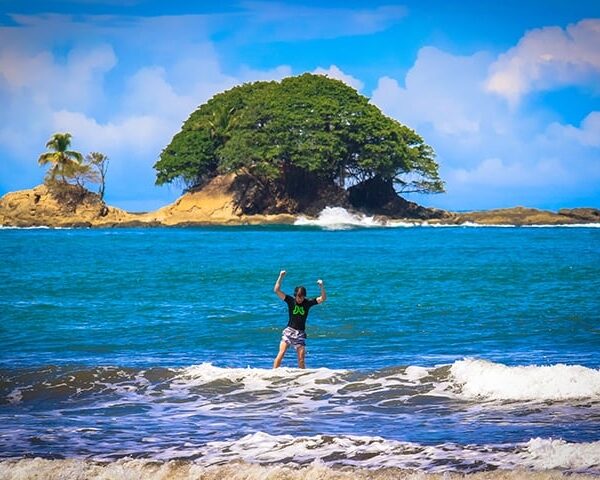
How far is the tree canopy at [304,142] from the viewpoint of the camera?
2753 inches

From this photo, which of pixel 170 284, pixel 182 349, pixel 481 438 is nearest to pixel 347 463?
pixel 481 438

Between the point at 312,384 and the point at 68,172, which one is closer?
the point at 312,384

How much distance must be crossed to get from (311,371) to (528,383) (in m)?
2.96

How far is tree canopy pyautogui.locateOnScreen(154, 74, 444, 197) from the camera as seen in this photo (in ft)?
229

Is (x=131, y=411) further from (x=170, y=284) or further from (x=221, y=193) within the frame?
(x=221, y=193)

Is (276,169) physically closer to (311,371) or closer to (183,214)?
(183,214)

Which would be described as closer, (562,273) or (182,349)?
(182,349)

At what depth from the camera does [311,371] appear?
12.6 metres

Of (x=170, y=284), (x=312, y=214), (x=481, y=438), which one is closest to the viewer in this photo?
(x=481, y=438)

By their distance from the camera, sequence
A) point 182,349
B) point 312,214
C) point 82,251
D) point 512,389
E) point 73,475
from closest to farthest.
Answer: point 73,475, point 512,389, point 182,349, point 82,251, point 312,214

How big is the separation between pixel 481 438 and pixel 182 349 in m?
7.77

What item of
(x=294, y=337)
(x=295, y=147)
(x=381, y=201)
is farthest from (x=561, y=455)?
(x=381, y=201)

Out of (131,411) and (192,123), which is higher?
(192,123)

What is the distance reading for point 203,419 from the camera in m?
10.1
